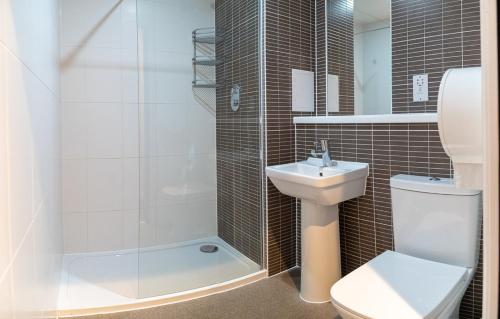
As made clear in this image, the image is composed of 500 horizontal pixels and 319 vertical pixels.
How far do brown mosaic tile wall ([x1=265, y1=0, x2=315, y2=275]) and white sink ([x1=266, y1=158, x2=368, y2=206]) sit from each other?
0.37 metres

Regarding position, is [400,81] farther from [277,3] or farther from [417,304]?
[417,304]

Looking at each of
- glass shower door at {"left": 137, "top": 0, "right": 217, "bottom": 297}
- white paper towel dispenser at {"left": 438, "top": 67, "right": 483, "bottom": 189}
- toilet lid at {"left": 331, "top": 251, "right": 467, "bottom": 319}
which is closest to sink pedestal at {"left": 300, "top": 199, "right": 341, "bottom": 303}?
toilet lid at {"left": 331, "top": 251, "right": 467, "bottom": 319}

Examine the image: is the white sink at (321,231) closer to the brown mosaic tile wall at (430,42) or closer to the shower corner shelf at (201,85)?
the brown mosaic tile wall at (430,42)

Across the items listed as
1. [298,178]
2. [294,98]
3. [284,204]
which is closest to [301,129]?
[294,98]

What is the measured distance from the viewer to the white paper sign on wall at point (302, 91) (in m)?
2.38

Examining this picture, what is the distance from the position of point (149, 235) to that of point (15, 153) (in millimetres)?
1702

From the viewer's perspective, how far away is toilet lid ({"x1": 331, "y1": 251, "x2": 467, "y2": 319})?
1186 millimetres

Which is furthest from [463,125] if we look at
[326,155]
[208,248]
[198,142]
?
[208,248]

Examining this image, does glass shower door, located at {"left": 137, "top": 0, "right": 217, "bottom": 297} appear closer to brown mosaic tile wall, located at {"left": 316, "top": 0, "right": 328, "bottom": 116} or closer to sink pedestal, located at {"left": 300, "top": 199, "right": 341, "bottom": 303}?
sink pedestal, located at {"left": 300, "top": 199, "right": 341, "bottom": 303}

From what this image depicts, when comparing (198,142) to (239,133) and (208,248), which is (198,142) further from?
(208,248)

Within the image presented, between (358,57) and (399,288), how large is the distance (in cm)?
153

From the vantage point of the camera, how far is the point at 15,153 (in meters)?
0.76

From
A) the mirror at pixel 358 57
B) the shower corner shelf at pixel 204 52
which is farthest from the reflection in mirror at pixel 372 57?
the shower corner shelf at pixel 204 52

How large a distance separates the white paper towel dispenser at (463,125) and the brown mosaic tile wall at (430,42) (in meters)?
0.94
